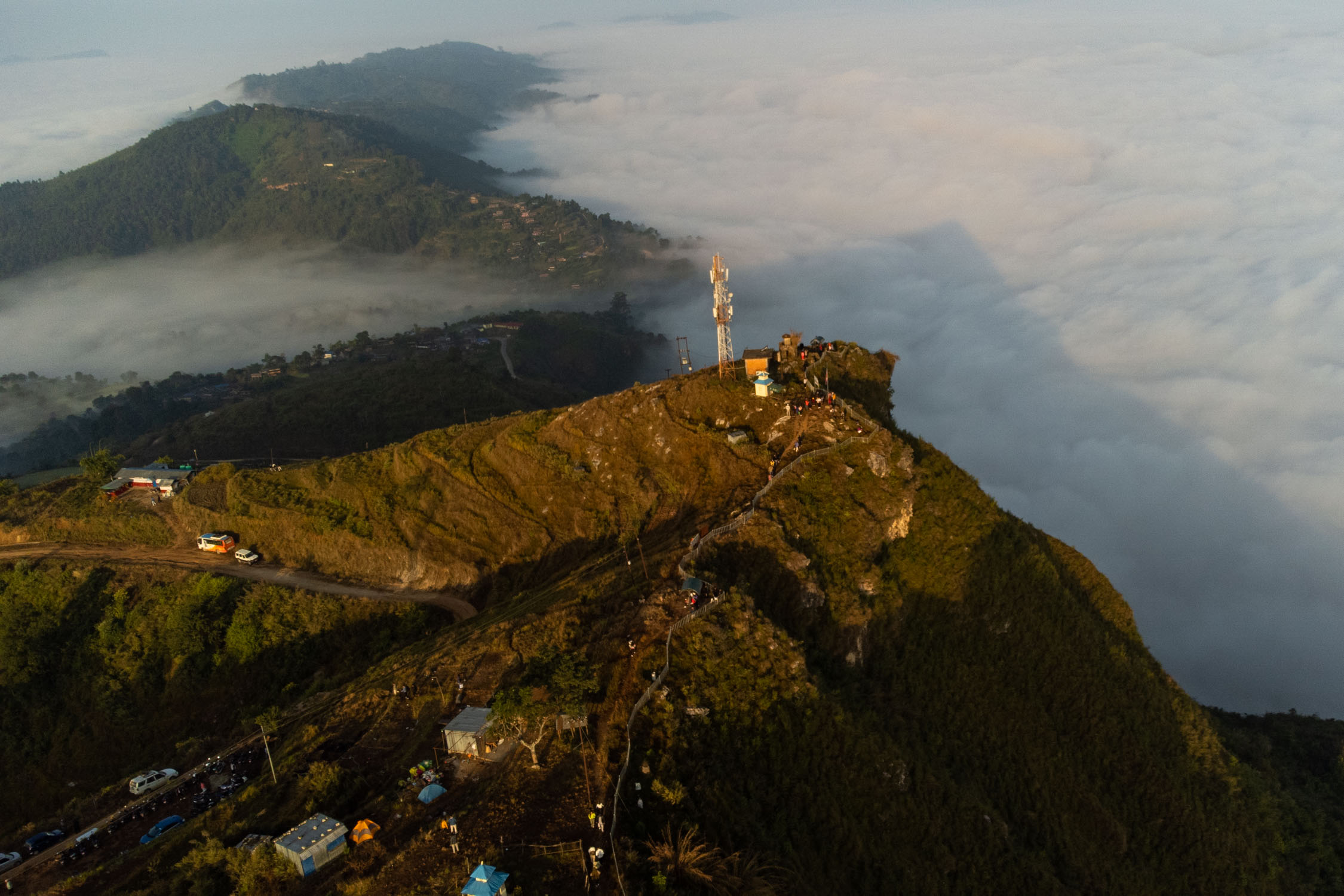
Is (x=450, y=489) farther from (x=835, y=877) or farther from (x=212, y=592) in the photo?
(x=835, y=877)

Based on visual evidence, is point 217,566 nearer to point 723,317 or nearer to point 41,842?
point 41,842

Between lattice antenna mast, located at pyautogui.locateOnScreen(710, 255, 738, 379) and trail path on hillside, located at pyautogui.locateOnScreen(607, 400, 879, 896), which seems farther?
lattice antenna mast, located at pyautogui.locateOnScreen(710, 255, 738, 379)

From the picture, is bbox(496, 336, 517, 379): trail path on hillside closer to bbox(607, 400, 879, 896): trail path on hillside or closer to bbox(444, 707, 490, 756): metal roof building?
bbox(607, 400, 879, 896): trail path on hillside

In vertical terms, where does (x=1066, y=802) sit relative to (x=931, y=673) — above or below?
below

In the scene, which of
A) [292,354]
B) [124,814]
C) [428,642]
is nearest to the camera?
[124,814]

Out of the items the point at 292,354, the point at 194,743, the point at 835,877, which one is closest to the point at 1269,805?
the point at 835,877

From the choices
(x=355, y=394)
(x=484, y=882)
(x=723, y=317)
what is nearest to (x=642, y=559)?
(x=723, y=317)

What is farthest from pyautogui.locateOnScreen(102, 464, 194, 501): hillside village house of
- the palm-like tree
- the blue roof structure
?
the palm-like tree

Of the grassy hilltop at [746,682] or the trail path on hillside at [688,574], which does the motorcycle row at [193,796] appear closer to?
the grassy hilltop at [746,682]
